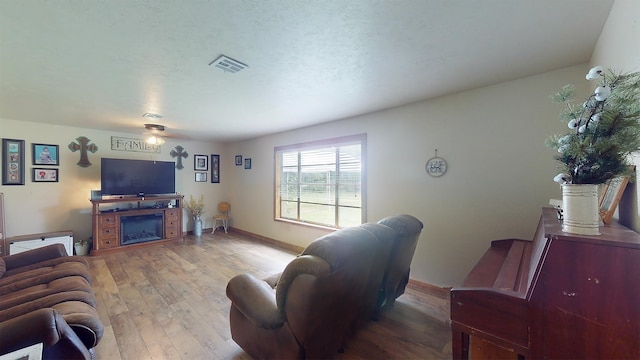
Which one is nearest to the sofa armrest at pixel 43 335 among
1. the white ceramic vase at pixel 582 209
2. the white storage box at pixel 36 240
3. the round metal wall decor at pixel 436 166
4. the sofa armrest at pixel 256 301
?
the sofa armrest at pixel 256 301

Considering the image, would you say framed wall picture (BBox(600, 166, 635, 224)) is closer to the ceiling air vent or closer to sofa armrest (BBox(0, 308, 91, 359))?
the ceiling air vent

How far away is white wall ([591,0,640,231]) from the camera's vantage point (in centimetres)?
109

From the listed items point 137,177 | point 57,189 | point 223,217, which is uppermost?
point 137,177

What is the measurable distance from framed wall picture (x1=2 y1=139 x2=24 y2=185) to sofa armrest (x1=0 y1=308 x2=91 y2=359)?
4.35 meters

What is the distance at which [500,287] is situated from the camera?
1255mm

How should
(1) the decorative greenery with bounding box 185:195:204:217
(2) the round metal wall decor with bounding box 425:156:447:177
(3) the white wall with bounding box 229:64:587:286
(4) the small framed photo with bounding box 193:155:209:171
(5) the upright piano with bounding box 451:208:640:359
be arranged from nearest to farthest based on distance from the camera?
(5) the upright piano with bounding box 451:208:640:359, (3) the white wall with bounding box 229:64:587:286, (2) the round metal wall decor with bounding box 425:156:447:177, (1) the decorative greenery with bounding box 185:195:204:217, (4) the small framed photo with bounding box 193:155:209:171

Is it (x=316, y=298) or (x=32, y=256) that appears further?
(x=32, y=256)

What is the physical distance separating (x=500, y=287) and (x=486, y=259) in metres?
0.69

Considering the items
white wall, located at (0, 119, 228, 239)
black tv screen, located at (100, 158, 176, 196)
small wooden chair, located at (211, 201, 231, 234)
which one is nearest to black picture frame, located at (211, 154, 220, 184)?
small wooden chair, located at (211, 201, 231, 234)

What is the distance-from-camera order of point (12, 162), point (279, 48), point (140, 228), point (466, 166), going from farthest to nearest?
1. point (140, 228)
2. point (12, 162)
3. point (466, 166)
4. point (279, 48)

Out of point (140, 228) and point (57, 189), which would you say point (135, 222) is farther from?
point (57, 189)

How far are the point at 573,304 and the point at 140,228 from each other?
248 inches

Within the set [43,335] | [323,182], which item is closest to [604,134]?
[43,335]

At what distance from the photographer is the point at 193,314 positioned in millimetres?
2406
